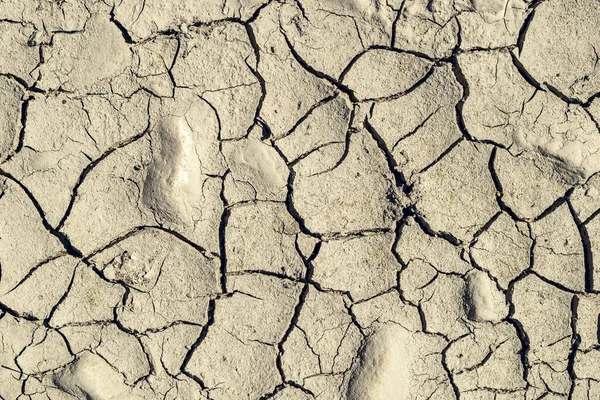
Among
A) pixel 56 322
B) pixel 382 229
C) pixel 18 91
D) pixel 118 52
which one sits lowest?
pixel 56 322

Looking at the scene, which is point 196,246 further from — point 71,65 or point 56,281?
point 71,65

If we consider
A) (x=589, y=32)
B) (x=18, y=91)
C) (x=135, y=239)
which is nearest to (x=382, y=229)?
(x=135, y=239)

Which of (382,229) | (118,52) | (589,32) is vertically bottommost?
(382,229)

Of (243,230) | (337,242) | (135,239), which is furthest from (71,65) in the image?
(337,242)

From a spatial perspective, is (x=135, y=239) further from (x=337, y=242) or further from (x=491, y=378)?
(x=491, y=378)

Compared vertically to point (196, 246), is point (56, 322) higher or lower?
lower

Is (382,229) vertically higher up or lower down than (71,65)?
lower down
